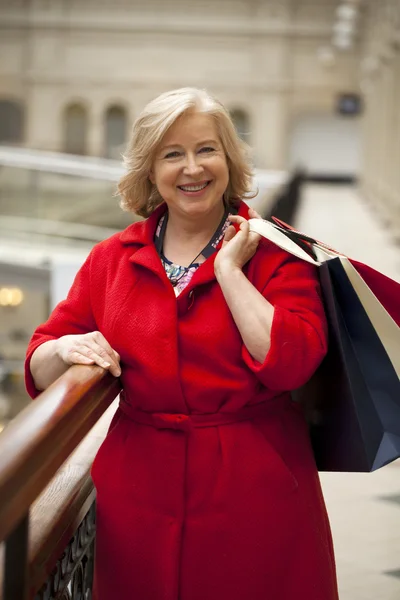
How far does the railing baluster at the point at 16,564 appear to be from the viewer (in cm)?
144

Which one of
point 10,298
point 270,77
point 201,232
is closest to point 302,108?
point 270,77

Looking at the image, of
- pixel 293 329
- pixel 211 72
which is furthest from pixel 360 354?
pixel 211 72

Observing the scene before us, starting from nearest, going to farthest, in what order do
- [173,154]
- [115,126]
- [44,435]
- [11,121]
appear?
1. [44,435]
2. [173,154]
3. [11,121]
4. [115,126]

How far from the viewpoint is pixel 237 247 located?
2.14 metres

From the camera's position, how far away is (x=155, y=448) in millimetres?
2166

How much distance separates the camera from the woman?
6.94 feet

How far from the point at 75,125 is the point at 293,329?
36.4m

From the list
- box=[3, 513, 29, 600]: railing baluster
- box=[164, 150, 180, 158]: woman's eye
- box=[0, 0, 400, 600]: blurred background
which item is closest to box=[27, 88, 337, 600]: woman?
box=[164, 150, 180, 158]: woman's eye

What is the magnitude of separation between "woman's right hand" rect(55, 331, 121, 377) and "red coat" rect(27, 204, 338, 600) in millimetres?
51

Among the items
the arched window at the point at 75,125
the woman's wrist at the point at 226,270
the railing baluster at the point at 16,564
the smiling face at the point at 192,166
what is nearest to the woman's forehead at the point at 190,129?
the smiling face at the point at 192,166

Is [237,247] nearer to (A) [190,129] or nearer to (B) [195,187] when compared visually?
(B) [195,187]

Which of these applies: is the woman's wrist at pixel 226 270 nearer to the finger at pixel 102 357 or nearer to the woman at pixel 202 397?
the woman at pixel 202 397

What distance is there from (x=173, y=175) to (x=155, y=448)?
690 mm

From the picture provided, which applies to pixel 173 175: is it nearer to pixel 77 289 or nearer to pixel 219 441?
pixel 77 289
